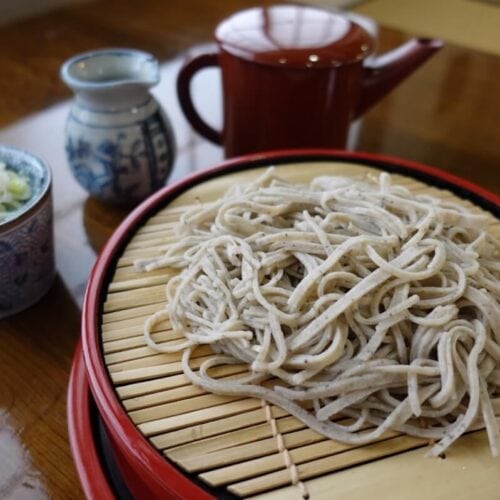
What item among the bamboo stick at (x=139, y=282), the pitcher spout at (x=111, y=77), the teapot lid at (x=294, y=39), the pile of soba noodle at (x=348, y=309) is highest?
the teapot lid at (x=294, y=39)

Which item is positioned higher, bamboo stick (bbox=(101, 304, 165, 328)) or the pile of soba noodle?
the pile of soba noodle

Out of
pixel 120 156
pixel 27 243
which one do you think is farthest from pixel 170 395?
pixel 120 156

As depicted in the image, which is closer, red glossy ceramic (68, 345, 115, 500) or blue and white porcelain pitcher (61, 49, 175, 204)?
red glossy ceramic (68, 345, 115, 500)

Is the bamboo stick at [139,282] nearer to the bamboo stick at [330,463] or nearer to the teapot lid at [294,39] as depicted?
the bamboo stick at [330,463]

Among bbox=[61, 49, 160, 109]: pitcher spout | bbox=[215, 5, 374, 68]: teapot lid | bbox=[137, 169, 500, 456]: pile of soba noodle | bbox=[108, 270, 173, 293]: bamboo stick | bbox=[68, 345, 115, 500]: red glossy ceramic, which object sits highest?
bbox=[215, 5, 374, 68]: teapot lid

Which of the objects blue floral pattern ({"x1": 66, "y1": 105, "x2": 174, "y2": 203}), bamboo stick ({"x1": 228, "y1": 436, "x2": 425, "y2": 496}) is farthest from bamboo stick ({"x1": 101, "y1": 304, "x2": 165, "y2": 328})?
blue floral pattern ({"x1": 66, "y1": 105, "x2": 174, "y2": 203})

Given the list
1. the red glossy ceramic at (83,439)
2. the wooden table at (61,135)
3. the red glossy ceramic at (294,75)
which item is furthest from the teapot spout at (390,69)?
the red glossy ceramic at (83,439)

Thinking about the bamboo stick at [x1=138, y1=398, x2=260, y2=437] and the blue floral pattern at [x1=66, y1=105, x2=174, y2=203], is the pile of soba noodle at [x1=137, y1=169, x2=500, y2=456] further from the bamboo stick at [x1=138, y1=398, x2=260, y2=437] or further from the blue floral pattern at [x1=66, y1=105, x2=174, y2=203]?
the blue floral pattern at [x1=66, y1=105, x2=174, y2=203]

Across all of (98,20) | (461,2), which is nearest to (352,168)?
(98,20)
